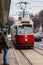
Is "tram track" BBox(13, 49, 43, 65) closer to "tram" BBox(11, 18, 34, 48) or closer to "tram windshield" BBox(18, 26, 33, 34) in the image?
"tram" BBox(11, 18, 34, 48)

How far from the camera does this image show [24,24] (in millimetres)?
31203

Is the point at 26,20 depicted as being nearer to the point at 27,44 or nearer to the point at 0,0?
the point at 27,44

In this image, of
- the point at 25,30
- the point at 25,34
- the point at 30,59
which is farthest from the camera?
the point at 25,30

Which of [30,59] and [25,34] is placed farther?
[25,34]

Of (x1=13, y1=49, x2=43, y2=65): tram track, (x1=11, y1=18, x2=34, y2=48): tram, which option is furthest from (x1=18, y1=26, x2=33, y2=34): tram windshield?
(x1=13, y1=49, x2=43, y2=65): tram track

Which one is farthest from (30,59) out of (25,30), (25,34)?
(25,30)

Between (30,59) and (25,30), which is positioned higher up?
(25,30)

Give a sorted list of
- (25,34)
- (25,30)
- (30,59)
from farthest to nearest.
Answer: (25,30) → (25,34) → (30,59)

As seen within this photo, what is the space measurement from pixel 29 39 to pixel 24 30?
1.08 meters

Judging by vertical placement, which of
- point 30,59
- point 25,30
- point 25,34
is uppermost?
point 25,30

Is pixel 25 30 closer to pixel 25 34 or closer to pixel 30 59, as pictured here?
pixel 25 34

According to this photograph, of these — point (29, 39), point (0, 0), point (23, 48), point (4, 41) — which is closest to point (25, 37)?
point (29, 39)

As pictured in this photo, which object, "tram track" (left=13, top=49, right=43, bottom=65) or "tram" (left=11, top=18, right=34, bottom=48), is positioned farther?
"tram" (left=11, top=18, right=34, bottom=48)

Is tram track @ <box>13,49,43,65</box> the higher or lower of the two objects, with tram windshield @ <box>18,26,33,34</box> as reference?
lower
